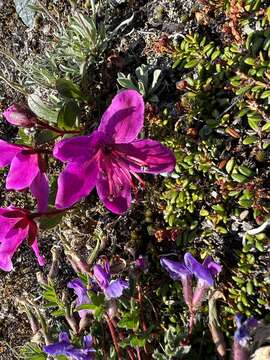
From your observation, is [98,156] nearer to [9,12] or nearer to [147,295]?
[147,295]

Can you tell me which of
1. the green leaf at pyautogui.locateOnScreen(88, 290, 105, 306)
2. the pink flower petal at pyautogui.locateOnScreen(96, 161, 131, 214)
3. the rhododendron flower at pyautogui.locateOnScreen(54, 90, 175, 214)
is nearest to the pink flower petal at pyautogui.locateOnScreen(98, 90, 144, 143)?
the rhododendron flower at pyautogui.locateOnScreen(54, 90, 175, 214)

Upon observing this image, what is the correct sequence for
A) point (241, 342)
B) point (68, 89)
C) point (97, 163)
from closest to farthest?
point (241, 342), point (97, 163), point (68, 89)

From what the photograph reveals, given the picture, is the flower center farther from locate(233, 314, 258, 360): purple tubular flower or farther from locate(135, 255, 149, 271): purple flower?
locate(233, 314, 258, 360): purple tubular flower

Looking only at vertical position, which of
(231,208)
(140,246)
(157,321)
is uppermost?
(231,208)

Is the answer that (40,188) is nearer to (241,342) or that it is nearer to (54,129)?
(54,129)

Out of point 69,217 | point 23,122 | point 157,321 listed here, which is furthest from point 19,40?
point 157,321

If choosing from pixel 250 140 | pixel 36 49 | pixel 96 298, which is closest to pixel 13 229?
pixel 96 298

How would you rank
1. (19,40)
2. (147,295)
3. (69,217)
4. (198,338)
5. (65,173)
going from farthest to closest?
1. (19,40)
2. (69,217)
3. (147,295)
4. (198,338)
5. (65,173)
